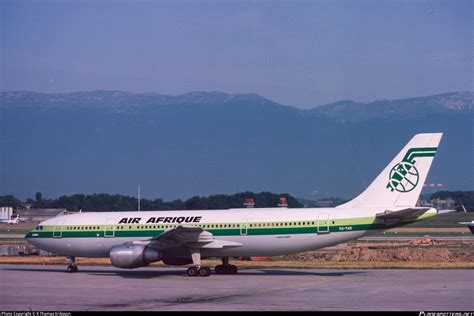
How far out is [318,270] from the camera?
37250 mm

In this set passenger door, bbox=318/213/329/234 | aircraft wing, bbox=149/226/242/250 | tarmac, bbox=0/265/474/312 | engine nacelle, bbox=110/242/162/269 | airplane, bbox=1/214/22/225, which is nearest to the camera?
tarmac, bbox=0/265/474/312

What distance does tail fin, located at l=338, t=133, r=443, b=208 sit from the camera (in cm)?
3303

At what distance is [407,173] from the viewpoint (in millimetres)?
33094

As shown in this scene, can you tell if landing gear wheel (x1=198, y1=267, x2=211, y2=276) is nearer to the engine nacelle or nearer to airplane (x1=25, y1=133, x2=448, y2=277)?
airplane (x1=25, y1=133, x2=448, y2=277)

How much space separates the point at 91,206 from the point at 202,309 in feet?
255

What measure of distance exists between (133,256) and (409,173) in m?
13.1

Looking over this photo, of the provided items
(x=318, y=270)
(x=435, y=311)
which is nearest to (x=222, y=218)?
(x=318, y=270)

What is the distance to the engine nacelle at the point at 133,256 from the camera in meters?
34.1

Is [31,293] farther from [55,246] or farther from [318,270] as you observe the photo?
[318,270]

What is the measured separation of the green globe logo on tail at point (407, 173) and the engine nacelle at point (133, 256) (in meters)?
11.4

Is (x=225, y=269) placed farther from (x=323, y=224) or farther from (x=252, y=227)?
(x=323, y=224)

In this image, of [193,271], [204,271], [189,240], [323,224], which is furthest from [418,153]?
[193,271]

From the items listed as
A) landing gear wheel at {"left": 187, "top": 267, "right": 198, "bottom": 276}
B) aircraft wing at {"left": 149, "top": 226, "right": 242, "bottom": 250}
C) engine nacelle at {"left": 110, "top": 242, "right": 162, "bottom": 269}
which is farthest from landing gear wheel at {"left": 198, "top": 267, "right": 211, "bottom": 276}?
engine nacelle at {"left": 110, "top": 242, "right": 162, "bottom": 269}

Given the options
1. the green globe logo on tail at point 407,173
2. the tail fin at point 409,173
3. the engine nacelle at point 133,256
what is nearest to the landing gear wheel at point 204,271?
the engine nacelle at point 133,256
